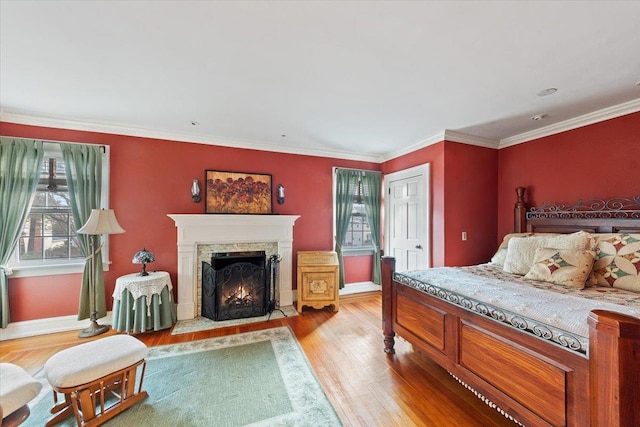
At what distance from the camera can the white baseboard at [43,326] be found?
9.47 feet

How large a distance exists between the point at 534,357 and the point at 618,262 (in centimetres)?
161

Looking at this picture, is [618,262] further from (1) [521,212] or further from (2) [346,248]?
(2) [346,248]

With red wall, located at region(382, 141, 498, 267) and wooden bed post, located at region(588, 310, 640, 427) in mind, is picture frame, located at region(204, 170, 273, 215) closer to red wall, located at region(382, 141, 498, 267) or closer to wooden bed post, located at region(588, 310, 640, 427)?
red wall, located at region(382, 141, 498, 267)

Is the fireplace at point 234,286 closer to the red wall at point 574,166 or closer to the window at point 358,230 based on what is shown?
the window at point 358,230

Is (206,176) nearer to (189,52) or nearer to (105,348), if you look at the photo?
(189,52)

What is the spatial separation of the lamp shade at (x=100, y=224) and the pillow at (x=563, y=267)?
4423 millimetres

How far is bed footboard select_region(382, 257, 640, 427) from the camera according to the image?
103 centimetres

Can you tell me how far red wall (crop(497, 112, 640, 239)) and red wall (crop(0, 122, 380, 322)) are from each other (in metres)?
3.14

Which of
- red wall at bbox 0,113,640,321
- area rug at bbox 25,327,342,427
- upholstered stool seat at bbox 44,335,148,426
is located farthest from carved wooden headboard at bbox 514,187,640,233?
upholstered stool seat at bbox 44,335,148,426

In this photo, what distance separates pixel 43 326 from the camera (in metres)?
3.00

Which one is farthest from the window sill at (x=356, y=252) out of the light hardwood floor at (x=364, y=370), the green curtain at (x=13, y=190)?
the green curtain at (x=13, y=190)

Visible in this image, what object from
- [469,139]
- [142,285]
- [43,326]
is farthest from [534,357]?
[43,326]

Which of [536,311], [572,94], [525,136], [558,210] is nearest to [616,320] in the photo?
[536,311]

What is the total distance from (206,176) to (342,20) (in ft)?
9.60
